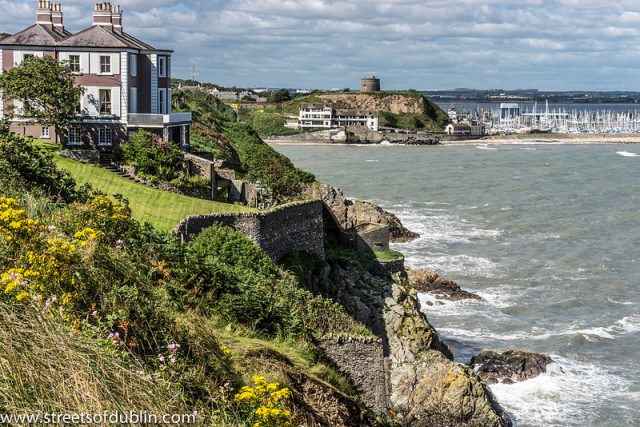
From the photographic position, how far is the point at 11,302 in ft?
33.7

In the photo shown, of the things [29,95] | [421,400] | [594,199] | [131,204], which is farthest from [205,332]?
[594,199]

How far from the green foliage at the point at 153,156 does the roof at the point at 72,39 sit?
4.24m

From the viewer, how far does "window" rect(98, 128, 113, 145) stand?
36.3 metres

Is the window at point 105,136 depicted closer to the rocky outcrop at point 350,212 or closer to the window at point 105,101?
the window at point 105,101

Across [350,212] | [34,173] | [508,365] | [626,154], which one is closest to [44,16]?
[34,173]

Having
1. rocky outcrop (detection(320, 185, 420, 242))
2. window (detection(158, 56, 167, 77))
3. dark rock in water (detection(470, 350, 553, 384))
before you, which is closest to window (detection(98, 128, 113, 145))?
window (detection(158, 56, 167, 77))

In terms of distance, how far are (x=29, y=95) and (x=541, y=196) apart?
61148 millimetres

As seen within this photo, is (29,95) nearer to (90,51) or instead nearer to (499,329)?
(90,51)

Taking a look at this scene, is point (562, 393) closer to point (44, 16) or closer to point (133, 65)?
point (133, 65)

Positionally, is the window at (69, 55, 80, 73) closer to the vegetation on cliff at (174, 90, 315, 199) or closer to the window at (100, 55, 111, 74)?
the window at (100, 55, 111, 74)

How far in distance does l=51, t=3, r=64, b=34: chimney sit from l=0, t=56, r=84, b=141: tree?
5328 mm

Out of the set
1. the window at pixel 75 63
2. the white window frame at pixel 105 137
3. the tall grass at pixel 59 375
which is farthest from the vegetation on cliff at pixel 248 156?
the tall grass at pixel 59 375

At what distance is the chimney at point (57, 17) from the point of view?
39312 millimetres

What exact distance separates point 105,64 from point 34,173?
554 inches
